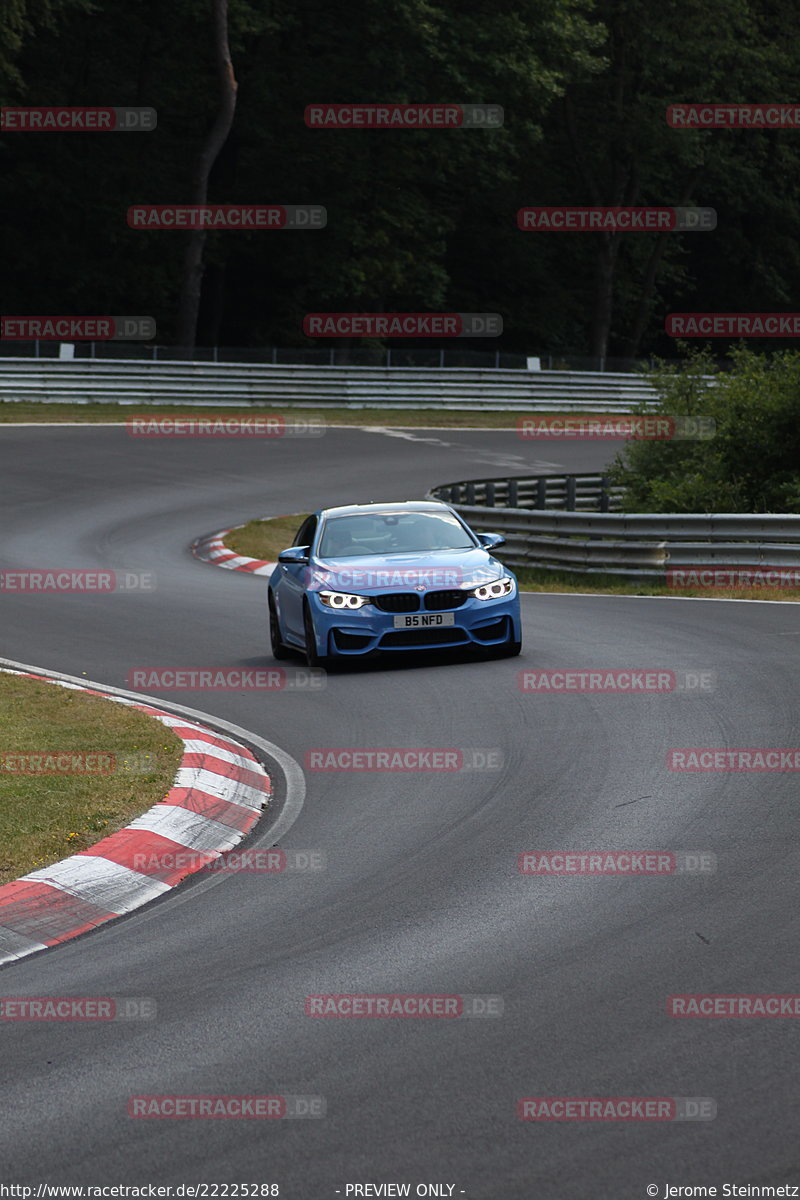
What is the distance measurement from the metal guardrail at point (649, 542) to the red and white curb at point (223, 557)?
3.14 m

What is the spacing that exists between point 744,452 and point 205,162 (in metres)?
28.4

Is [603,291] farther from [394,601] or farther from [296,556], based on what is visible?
[394,601]

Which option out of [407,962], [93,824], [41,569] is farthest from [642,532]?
[407,962]

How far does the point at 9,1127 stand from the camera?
191 inches

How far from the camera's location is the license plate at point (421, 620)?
14266 mm

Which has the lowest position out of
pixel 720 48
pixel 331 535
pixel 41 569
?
pixel 41 569

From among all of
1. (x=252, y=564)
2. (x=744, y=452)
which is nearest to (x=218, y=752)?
(x=252, y=564)

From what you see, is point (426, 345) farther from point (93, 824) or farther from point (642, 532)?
point (93, 824)

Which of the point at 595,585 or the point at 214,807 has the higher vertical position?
the point at 214,807

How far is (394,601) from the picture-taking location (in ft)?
47.1

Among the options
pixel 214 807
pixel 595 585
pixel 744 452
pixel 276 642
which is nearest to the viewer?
pixel 214 807

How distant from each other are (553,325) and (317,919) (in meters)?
58.5

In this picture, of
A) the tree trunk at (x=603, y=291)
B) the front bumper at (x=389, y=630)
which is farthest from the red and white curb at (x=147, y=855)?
the tree trunk at (x=603, y=291)

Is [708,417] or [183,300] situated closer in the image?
[708,417]
